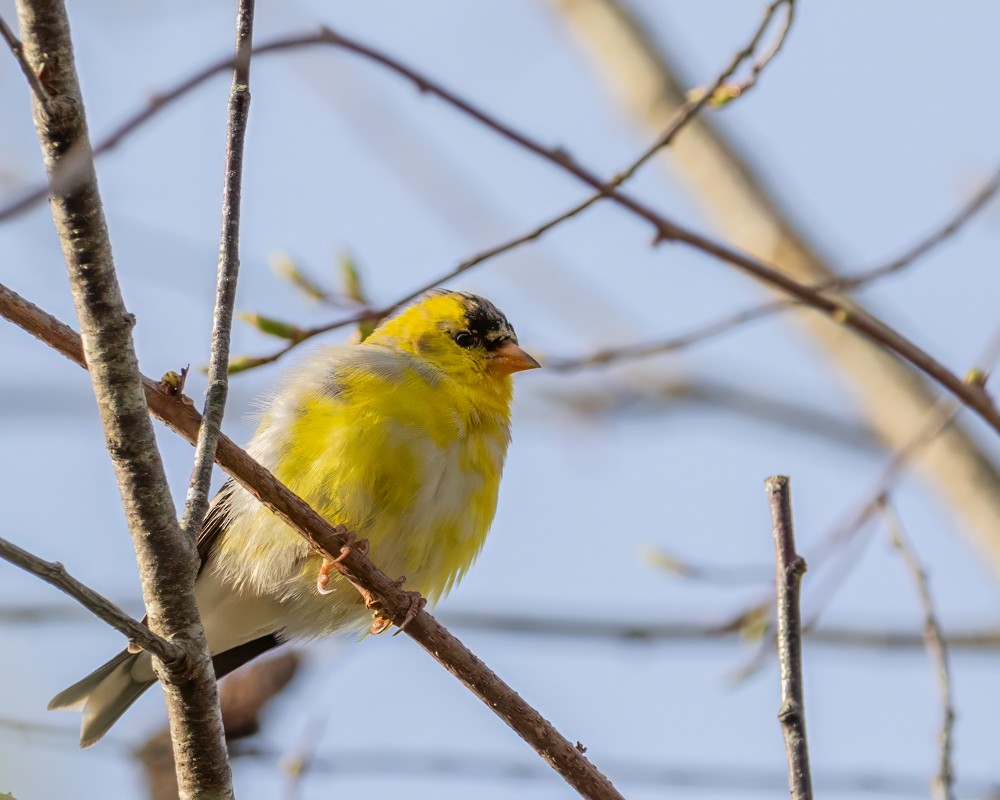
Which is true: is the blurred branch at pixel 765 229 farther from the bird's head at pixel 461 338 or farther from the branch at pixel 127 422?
the branch at pixel 127 422

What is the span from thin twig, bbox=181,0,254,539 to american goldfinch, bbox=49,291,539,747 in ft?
4.62

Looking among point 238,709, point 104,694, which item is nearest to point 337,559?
point 104,694

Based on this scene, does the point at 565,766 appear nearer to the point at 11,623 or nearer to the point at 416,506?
the point at 416,506

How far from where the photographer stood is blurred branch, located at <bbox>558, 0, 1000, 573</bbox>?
603 cm

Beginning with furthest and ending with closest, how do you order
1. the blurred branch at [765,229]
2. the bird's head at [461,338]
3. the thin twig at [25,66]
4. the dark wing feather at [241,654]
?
1. the blurred branch at [765,229]
2. the dark wing feather at [241,654]
3. the bird's head at [461,338]
4. the thin twig at [25,66]

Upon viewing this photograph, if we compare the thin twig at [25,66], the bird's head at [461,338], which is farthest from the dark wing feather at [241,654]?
the thin twig at [25,66]

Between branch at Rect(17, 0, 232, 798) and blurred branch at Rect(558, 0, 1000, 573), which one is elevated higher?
blurred branch at Rect(558, 0, 1000, 573)

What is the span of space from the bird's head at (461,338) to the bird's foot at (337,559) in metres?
0.86

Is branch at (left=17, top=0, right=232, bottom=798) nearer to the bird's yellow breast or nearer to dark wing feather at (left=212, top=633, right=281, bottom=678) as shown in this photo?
the bird's yellow breast

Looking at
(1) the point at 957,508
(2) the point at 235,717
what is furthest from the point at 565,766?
(1) the point at 957,508

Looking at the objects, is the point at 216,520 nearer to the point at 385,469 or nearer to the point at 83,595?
the point at 385,469

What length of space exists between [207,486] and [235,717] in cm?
249

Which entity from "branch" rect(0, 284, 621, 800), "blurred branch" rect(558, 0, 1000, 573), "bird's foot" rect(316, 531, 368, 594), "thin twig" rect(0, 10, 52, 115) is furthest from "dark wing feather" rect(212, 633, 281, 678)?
"thin twig" rect(0, 10, 52, 115)

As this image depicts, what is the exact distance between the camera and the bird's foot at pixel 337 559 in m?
3.05
